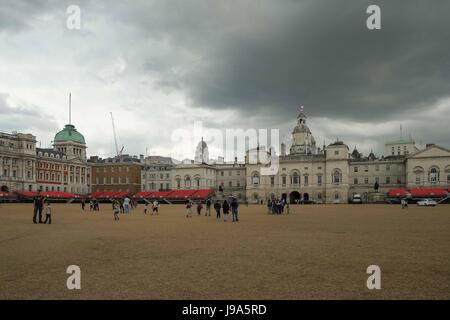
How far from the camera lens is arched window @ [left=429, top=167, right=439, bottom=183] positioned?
3637 inches

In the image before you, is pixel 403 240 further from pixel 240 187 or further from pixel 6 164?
pixel 6 164

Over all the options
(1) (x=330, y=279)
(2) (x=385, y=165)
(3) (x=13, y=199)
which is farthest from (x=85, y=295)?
(2) (x=385, y=165)

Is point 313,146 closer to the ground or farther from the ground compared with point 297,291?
farther from the ground

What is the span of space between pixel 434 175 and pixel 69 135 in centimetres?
10211

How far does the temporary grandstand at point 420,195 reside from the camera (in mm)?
84438

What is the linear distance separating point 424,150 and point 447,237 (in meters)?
80.3

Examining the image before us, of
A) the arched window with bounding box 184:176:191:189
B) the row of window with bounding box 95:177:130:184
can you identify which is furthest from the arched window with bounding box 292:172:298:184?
the row of window with bounding box 95:177:130:184

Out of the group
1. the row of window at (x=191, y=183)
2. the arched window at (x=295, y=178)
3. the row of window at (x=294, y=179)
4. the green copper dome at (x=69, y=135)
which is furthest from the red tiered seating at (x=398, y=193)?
the green copper dome at (x=69, y=135)

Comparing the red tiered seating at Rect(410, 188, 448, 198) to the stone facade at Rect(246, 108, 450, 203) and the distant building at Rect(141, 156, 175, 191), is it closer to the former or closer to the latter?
the stone facade at Rect(246, 108, 450, 203)

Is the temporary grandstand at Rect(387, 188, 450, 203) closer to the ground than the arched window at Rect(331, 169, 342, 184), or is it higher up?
closer to the ground

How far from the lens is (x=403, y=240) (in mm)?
20000

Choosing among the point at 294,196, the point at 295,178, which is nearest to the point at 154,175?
the point at 294,196

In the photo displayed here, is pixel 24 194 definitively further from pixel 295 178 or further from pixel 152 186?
pixel 295 178

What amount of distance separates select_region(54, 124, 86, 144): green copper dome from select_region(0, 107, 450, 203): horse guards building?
0.43 meters
